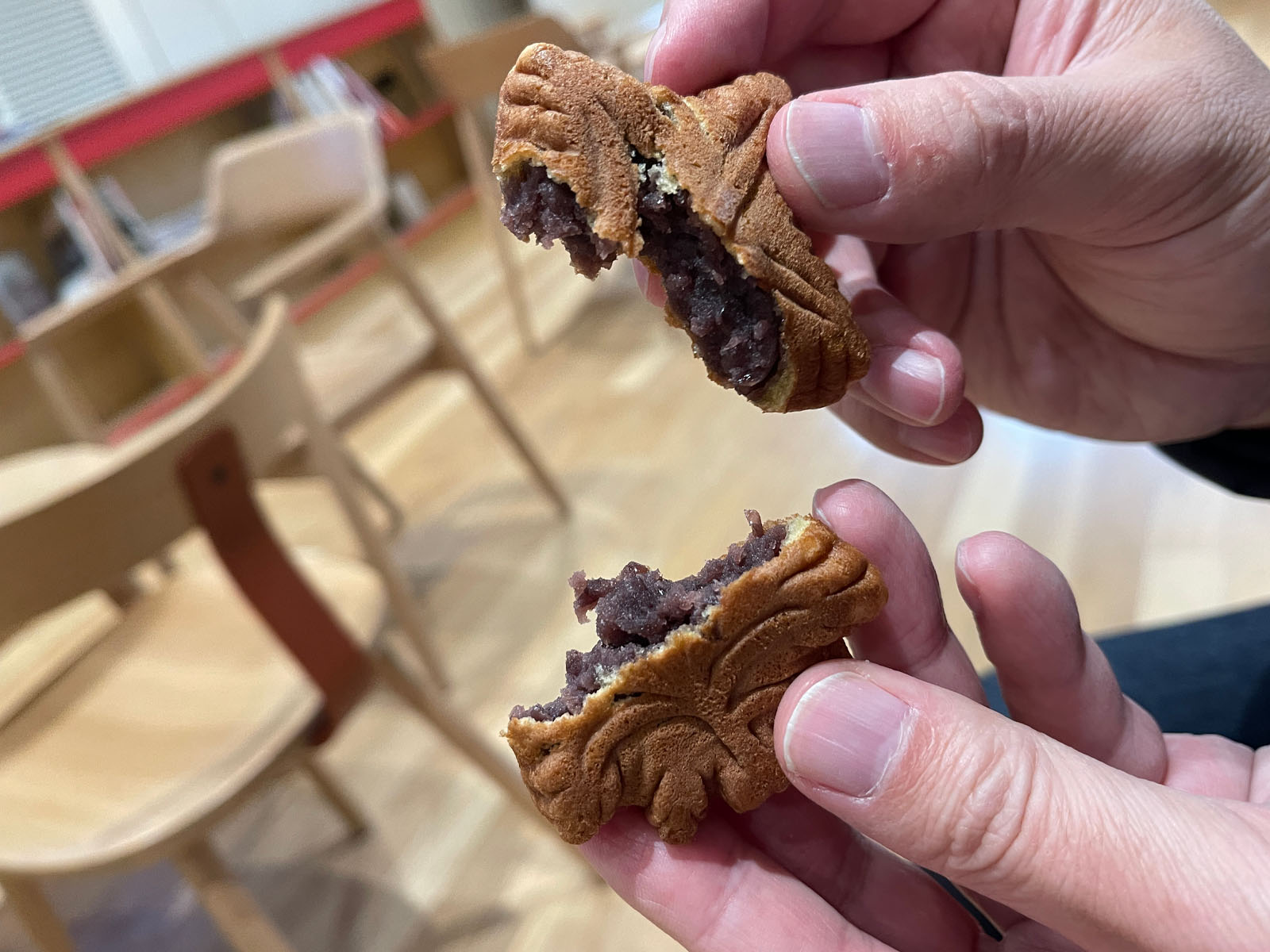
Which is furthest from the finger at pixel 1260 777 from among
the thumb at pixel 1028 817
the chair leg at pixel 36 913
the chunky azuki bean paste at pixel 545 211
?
the chair leg at pixel 36 913

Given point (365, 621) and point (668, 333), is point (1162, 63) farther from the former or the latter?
point (668, 333)

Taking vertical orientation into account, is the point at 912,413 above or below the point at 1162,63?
below

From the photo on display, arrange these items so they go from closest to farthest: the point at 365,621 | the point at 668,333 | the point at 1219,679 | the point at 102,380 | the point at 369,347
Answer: the point at 1219,679 → the point at 365,621 → the point at 369,347 → the point at 668,333 → the point at 102,380

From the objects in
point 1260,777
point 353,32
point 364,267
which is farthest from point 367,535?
point 353,32

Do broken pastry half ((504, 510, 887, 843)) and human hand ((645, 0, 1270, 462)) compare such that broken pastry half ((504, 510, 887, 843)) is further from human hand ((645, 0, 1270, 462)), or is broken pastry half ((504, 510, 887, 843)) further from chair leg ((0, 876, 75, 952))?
chair leg ((0, 876, 75, 952))

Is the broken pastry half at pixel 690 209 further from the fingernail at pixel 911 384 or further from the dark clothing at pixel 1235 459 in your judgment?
the dark clothing at pixel 1235 459

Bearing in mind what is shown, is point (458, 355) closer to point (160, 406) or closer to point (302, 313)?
point (160, 406)

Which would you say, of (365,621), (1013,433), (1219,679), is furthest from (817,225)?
(1013,433)
